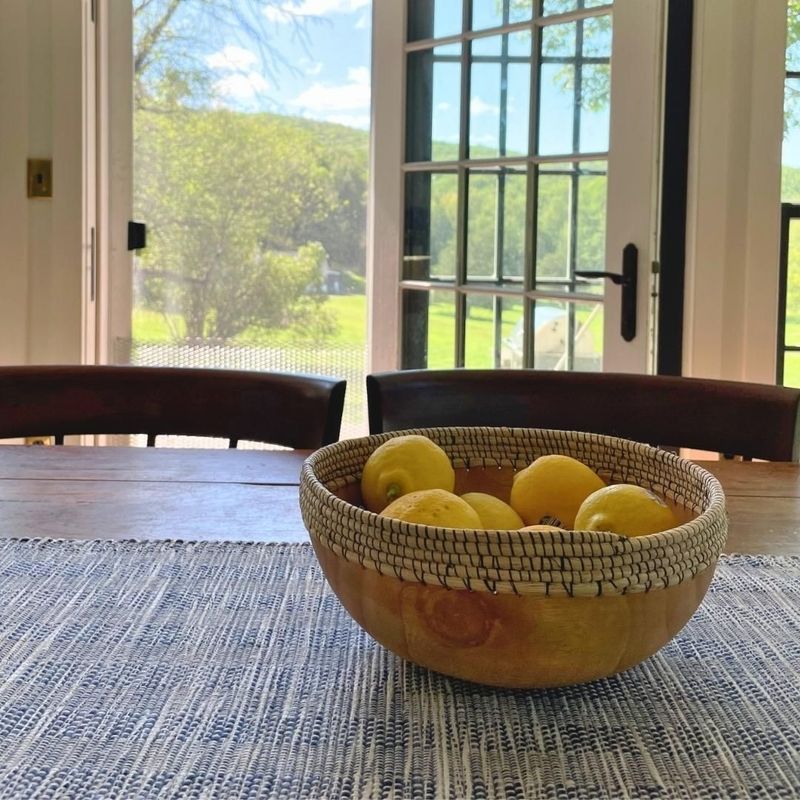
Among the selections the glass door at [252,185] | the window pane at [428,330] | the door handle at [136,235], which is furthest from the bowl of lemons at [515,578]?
the glass door at [252,185]

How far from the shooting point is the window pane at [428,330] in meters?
2.63

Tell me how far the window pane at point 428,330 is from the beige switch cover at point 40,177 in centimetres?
96

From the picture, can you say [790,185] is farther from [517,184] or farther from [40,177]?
[40,177]

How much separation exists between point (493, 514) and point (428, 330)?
2.10 meters

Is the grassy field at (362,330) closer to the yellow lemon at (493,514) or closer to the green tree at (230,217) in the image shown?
the green tree at (230,217)

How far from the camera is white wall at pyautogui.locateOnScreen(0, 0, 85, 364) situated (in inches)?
95.9

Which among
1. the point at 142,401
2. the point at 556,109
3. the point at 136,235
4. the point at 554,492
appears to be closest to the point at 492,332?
the point at 556,109

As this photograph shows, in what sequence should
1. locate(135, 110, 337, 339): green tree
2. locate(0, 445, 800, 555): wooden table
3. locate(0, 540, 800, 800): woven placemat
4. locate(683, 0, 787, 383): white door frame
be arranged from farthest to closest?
1. locate(135, 110, 337, 339): green tree
2. locate(683, 0, 787, 383): white door frame
3. locate(0, 445, 800, 555): wooden table
4. locate(0, 540, 800, 800): woven placemat

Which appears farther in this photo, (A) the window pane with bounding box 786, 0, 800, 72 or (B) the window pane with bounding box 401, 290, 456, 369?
(B) the window pane with bounding box 401, 290, 456, 369

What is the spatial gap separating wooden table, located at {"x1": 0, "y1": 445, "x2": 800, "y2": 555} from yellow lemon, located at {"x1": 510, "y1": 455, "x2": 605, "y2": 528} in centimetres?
26

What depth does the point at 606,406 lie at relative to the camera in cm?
134

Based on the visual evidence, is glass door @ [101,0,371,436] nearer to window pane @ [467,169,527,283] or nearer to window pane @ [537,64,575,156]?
window pane @ [467,169,527,283]

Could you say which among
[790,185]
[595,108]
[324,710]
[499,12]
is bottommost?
[324,710]

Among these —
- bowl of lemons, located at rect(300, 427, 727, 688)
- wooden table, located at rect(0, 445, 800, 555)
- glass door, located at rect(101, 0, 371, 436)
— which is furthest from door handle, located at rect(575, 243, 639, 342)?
bowl of lemons, located at rect(300, 427, 727, 688)
